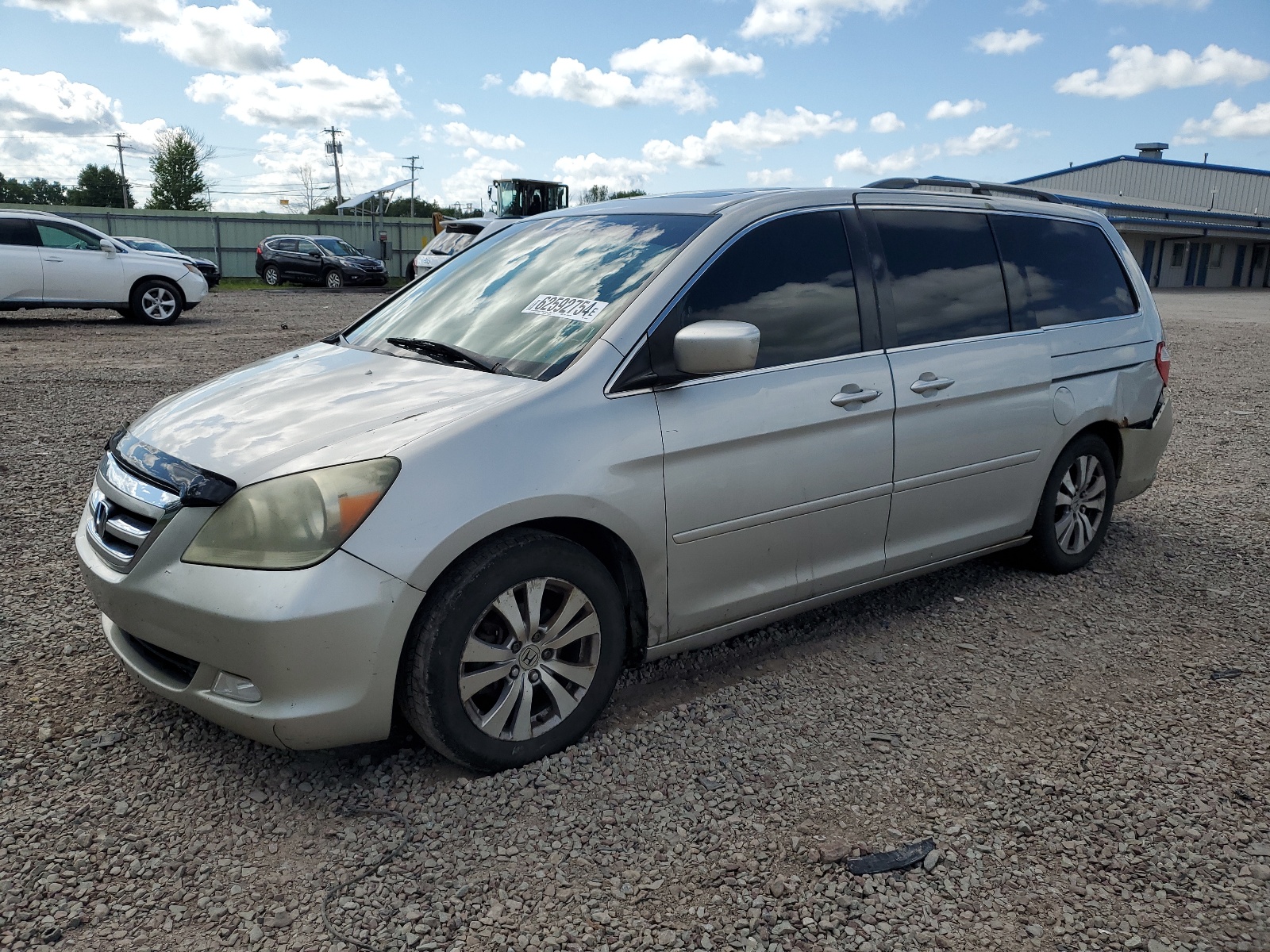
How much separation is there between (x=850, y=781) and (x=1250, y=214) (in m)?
66.5

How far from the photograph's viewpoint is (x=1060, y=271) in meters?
4.58

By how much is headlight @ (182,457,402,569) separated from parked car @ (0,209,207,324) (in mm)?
13370

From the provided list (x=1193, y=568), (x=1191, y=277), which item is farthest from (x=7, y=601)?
(x=1191, y=277)

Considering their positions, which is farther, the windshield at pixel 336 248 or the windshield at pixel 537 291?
the windshield at pixel 336 248

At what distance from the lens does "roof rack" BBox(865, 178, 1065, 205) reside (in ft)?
14.6

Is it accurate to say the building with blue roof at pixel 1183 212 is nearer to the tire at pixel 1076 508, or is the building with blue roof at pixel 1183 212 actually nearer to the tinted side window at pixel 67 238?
the tinted side window at pixel 67 238

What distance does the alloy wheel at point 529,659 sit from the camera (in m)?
2.82

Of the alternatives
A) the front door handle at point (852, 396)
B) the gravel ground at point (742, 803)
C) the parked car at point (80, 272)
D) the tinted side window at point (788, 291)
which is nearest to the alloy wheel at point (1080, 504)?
the gravel ground at point (742, 803)

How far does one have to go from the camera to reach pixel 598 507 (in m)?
2.94

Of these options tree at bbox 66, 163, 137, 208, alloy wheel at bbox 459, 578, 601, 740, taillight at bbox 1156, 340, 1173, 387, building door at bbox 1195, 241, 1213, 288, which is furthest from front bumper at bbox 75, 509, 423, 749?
tree at bbox 66, 163, 137, 208

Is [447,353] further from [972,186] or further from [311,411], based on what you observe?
[972,186]

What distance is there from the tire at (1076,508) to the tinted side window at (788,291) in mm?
1521

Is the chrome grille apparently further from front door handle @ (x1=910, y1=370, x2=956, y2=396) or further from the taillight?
the taillight

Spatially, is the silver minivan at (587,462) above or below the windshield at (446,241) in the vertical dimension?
below
